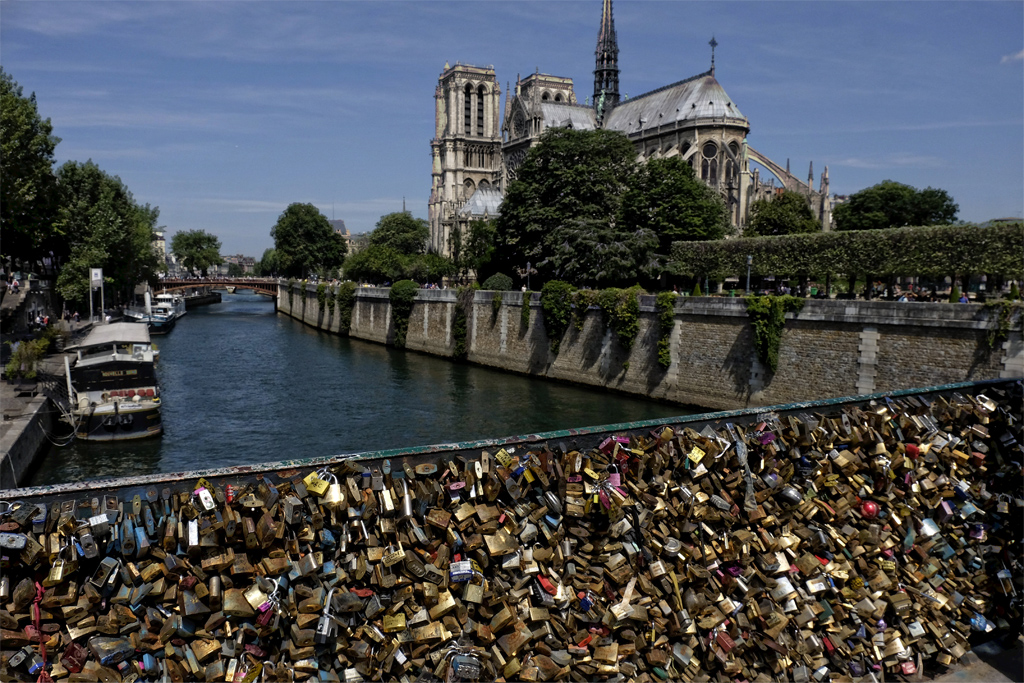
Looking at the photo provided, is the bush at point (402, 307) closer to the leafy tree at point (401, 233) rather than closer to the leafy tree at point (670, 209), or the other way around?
the leafy tree at point (670, 209)

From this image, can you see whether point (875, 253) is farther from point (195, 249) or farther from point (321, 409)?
point (195, 249)

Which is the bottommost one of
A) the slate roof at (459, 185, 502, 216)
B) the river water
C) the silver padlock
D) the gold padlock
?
the river water

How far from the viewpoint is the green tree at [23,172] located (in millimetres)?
26091

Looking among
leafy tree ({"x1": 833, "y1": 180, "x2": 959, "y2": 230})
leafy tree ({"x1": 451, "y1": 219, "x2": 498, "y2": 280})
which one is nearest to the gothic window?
→ leafy tree ({"x1": 451, "y1": 219, "x2": 498, "y2": 280})

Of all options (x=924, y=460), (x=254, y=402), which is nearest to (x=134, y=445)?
(x=254, y=402)

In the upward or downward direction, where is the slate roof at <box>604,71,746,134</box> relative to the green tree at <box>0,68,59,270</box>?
upward

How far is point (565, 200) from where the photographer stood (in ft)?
138

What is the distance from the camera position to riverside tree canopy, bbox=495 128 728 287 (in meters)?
37.2

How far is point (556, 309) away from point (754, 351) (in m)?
10.4

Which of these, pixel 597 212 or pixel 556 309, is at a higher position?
pixel 597 212

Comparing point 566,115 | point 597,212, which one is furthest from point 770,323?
point 566,115

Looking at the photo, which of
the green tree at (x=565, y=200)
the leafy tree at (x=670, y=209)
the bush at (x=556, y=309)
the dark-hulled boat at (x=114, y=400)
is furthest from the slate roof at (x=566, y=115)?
the dark-hulled boat at (x=114, y=400)

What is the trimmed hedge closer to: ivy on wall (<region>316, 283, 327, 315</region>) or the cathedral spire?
ivy on wall (<region>316, 283, 327, 315</region>)

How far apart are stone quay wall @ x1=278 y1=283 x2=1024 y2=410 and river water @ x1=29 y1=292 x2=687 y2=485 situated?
111 centimetres
